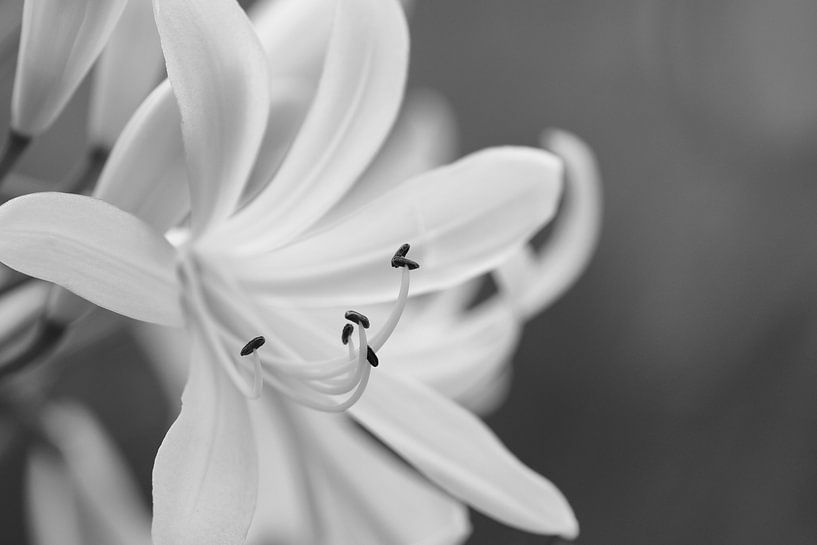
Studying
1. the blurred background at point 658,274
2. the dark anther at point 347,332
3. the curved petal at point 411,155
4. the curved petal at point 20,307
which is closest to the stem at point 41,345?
the curved petal at point 20,307

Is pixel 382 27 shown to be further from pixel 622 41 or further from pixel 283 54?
pixel 622 41

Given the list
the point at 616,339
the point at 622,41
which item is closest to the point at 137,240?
the point at 616,339

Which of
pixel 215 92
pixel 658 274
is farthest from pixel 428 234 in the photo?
pixel 658 274

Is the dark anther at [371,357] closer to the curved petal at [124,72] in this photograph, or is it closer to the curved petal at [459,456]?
the curved petal at [459,456]

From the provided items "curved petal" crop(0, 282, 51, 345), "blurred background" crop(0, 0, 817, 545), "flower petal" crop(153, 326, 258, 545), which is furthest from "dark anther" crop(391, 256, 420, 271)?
"blurred background" crop(0, 0, 817, 545)

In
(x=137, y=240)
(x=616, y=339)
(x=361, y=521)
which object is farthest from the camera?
(x=616, y=339)
